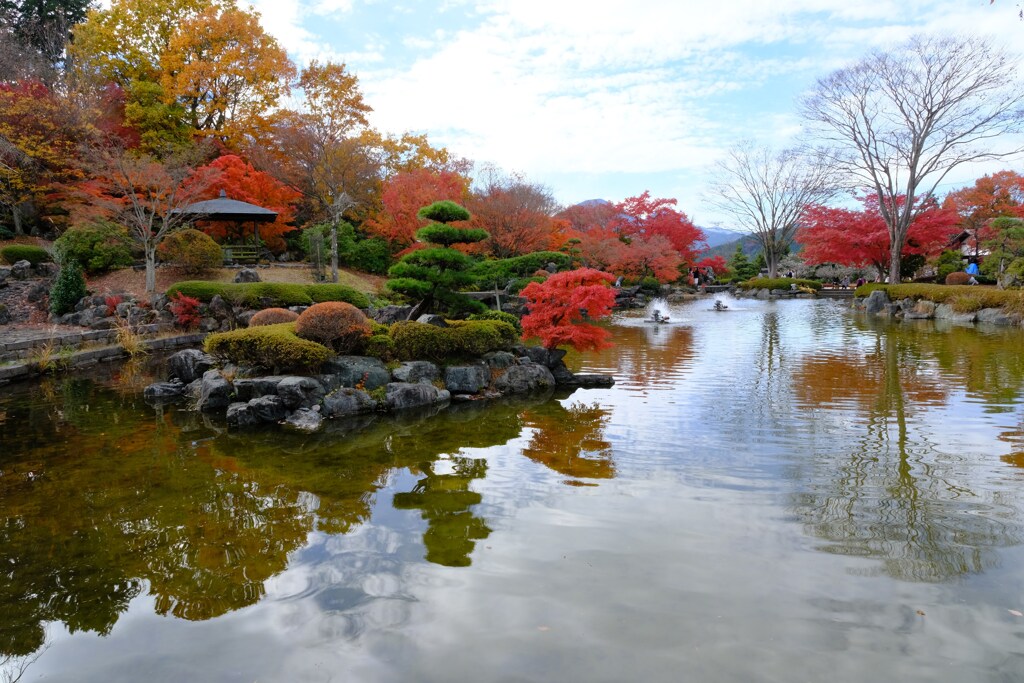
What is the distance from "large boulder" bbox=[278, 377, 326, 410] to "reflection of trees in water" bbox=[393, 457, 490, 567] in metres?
2.90

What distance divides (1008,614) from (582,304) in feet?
24.2

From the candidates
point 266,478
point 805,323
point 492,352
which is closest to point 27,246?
point 492,352

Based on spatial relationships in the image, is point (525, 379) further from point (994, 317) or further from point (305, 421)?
point (994, 317)

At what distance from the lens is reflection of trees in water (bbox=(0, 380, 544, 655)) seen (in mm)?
3764

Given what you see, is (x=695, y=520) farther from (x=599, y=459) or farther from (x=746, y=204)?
(x=746, y=204)

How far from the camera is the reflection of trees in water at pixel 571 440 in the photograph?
6.09m

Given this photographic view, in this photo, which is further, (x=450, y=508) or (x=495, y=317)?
(x=495, y=317)

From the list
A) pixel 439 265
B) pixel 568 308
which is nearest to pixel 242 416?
pixel 439 265

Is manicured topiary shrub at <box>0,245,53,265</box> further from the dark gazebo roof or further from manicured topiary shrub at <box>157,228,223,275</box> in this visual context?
the dark gazebo roof

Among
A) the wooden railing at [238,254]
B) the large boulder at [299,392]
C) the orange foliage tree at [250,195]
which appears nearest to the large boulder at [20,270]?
the wooden railing at [238,254]

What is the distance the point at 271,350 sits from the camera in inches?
344

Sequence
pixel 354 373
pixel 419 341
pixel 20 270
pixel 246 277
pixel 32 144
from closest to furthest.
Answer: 1. pixel 354 373
2. pixel 419 341
3. pixel 20 270
4. pixel 246 277
5. pixel 32 144

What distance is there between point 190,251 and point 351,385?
1358cm

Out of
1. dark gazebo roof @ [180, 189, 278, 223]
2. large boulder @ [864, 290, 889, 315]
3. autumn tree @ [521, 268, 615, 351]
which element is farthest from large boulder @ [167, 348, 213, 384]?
large boulder @ [864, 290, 889, 315]
